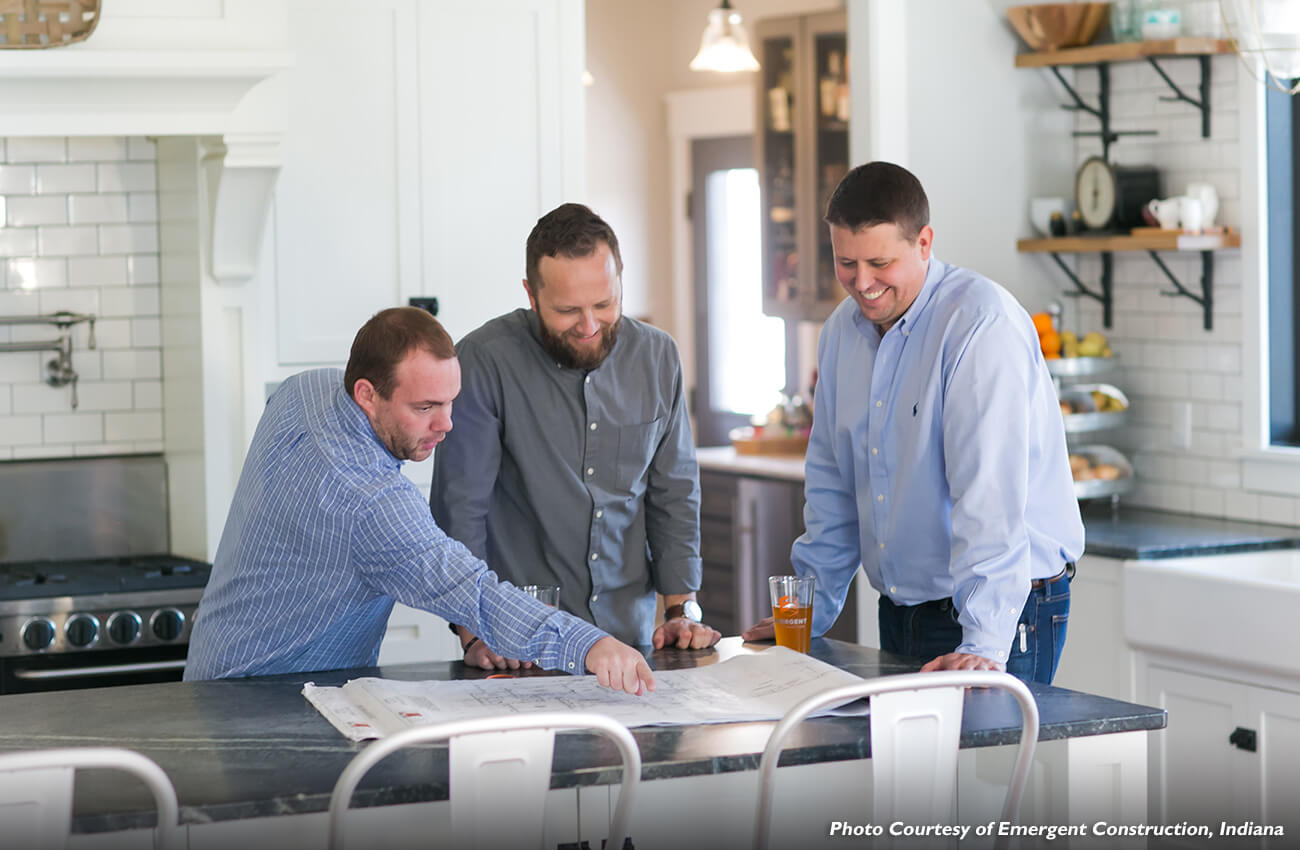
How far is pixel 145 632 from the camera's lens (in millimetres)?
3559

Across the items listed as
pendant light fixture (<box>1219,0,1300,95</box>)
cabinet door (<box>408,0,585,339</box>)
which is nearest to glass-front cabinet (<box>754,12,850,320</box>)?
cabinet door (<box>408,0,585,339</box>)

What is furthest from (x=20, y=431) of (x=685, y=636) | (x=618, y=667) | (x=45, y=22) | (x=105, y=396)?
(x=618, y=667)

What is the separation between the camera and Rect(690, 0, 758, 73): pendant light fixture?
6109 mm

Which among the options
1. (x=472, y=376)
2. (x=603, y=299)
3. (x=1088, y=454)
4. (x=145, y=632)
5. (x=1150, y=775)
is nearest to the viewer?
(x=603, y=299)

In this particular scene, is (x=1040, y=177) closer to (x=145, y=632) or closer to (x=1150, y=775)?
(x=1150, y=775)

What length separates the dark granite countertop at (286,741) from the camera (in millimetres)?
1763

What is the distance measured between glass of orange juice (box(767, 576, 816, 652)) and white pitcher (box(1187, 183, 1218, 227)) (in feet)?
7.60

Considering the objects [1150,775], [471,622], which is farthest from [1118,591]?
[471,622]

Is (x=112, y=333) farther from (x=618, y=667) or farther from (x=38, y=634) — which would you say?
(x=618, y=667)

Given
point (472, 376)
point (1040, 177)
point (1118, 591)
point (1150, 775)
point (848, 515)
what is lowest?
point (1150, 775)

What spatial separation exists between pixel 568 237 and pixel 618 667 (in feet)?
2.58

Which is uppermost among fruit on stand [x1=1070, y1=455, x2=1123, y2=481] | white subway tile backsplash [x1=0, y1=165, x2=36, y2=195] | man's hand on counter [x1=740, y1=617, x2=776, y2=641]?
white subway tile backsplash [x1=0, y1=165, x2=36, y2=195]

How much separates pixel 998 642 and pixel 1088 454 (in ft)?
7.39

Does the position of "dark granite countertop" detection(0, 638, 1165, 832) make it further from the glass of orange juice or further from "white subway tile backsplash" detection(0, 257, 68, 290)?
"white subway tile backsplash" detection(0, 257, 68, 290)
